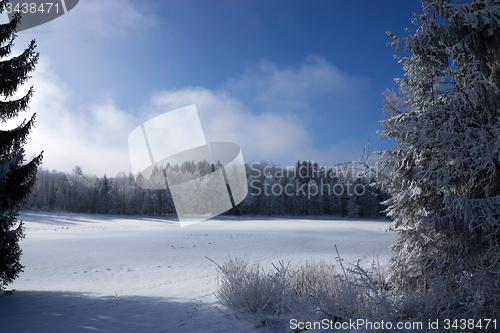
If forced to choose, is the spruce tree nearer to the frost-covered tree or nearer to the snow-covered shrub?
the snow-covered shrub

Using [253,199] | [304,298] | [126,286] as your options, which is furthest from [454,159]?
[253,199]

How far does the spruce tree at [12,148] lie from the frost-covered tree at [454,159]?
8.94m

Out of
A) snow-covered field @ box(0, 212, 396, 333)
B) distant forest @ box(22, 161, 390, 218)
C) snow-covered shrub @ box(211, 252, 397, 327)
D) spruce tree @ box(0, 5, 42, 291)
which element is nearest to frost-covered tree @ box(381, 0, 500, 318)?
snow-covered shrub @ box(211, 252, 397, 327)

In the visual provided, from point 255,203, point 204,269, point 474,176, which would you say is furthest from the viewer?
point 255,203

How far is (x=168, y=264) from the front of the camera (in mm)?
12250

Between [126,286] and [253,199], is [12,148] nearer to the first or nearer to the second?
[126,286]

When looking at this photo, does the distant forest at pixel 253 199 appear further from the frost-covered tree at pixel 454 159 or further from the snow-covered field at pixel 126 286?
the frost-covered tree at pixel 454 159

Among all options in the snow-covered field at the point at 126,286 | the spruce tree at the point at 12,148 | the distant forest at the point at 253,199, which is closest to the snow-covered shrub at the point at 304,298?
the snow-covered field at the point at 126,286

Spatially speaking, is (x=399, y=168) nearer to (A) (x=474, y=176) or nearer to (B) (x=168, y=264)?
(A) (x=474, y=176)

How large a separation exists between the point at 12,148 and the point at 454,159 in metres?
10.3

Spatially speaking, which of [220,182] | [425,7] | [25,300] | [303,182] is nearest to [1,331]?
[25,300]

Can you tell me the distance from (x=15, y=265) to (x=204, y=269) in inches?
254

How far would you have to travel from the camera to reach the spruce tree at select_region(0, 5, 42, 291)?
21.2 ft

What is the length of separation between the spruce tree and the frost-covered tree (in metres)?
8.94
